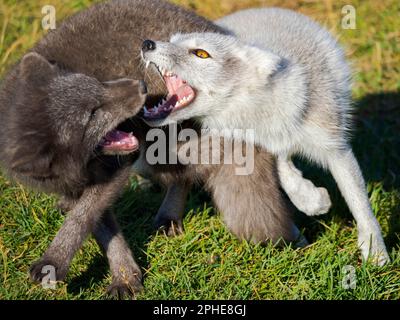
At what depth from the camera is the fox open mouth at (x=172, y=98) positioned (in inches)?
196

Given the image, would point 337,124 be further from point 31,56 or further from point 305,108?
point 31,56

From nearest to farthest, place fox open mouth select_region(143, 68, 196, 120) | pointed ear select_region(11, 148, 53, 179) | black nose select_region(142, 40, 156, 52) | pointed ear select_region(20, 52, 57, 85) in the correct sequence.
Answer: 1. pointed ear select_region(11, 148, 53, 179)
2. pointed ear select_region(20, 52, 57, 85)
3. black nose select_region(142, 40, 156, 52)
4. fox open mouth select_region(143, 68, 196, 120)

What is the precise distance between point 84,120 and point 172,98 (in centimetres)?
66

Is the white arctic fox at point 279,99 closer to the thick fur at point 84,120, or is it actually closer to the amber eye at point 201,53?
the amber eye at point 201,53

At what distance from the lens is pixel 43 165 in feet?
15.1

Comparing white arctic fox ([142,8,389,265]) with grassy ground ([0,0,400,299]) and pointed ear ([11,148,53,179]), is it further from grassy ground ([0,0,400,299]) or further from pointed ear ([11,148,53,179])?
pointed ear ([11,148,53,179])

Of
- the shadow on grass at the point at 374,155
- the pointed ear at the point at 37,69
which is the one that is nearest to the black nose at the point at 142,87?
the pointed ear at the point at 37,69

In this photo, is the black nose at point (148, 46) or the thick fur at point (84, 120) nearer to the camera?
the thick fur at point (84, 120)

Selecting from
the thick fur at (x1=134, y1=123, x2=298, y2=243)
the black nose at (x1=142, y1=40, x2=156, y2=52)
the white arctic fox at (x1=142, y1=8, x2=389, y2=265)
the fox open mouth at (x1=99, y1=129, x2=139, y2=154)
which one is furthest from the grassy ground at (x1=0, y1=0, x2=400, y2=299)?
the black nose at (x1=142, y1=40, x2=156, y2=52)

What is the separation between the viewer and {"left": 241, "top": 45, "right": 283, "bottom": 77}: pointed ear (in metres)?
4.93

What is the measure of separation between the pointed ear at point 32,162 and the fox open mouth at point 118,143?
0.37 meters

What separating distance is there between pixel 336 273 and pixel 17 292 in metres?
2.04

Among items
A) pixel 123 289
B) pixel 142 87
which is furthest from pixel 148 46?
pixel 123 289

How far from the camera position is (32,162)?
4574mm
